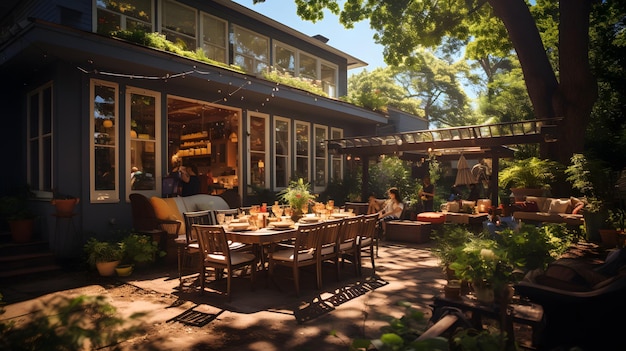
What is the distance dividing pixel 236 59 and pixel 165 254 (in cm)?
663

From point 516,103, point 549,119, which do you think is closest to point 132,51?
point 549,119

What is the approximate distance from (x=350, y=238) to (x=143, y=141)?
16.6ft

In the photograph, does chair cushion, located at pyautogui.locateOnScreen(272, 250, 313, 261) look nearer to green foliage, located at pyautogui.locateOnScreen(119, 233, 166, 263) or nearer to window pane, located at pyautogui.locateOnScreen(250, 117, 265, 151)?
green foliage, located at pyautogui.locateOnScreen(119, 233, 166, 263)

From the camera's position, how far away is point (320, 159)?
13.5m

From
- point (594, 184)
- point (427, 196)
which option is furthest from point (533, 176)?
point (427, 196)

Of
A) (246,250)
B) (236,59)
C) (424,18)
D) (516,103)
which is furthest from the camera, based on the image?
(516,103)

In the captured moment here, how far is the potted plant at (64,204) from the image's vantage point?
6734mm

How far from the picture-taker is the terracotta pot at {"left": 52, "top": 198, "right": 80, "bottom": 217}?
673cm

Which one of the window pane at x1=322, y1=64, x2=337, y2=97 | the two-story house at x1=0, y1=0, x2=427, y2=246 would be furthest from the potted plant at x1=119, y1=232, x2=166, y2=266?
the window pane at x1=322, y1=64, x2=337, y2=97

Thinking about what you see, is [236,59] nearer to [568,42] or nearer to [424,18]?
[424,18]

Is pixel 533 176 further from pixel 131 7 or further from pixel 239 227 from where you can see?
pixel 131 7

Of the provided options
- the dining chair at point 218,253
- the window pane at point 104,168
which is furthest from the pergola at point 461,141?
the dining chair at point 218,253

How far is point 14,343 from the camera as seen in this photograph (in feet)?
4.45

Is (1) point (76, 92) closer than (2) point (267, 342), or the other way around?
(2) point (267, 342)
